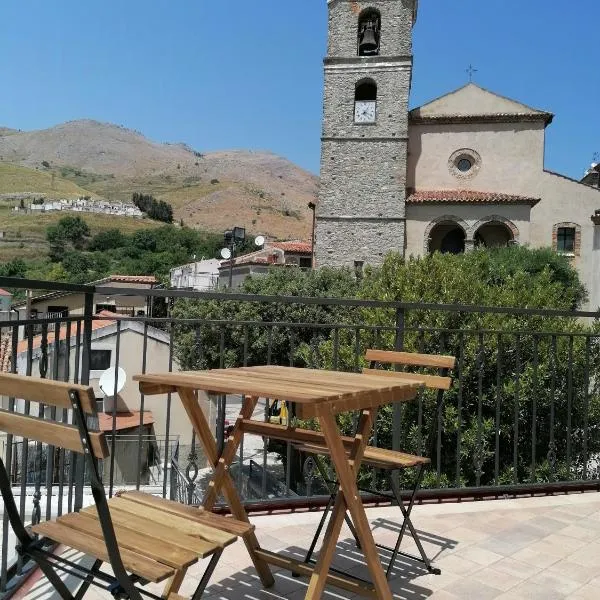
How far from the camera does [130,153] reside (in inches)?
6329

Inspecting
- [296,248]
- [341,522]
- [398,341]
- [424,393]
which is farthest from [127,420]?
[296,248]

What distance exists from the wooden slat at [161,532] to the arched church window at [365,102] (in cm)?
2776

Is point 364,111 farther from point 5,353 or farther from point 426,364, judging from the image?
point 426,364

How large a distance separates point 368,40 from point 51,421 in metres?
29.3

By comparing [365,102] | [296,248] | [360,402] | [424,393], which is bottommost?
[424,393]

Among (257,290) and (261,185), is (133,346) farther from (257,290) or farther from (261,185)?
(261,185)

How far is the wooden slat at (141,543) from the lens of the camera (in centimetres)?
158

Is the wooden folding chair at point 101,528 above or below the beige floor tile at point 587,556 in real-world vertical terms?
above

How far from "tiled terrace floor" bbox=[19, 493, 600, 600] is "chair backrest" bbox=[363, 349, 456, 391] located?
0.85m

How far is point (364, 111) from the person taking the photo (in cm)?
2808

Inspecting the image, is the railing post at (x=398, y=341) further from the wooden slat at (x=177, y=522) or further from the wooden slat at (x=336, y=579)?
the wooden slat at (x=177, y=522)

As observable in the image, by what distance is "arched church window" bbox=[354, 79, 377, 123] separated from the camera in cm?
2797

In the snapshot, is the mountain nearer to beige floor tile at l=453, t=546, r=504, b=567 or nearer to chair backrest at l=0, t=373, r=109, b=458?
beige floor tile at l=453, t=546, r=504, b=567

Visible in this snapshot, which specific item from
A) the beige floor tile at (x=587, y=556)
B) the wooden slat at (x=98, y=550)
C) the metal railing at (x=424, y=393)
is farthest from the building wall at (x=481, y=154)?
A: the wooden slat at (x=98, y=550)
